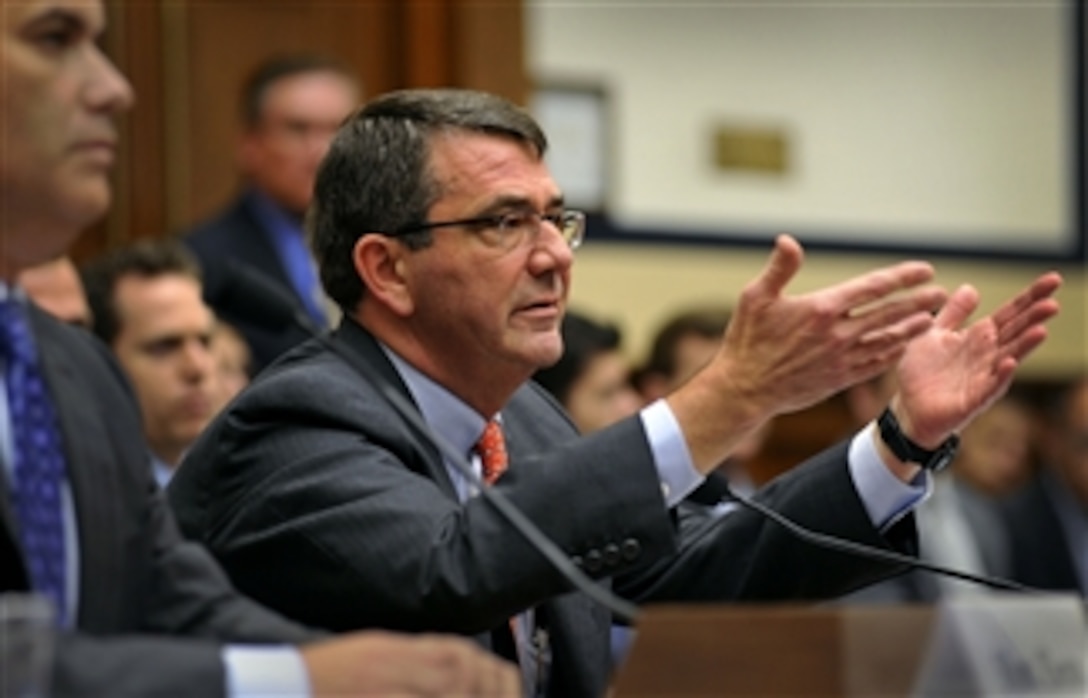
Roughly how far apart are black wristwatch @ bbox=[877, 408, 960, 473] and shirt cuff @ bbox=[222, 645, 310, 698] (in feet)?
3.74

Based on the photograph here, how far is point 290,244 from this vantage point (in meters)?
5.20

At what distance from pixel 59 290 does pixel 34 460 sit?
2130mm

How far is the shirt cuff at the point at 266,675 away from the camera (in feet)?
6.67

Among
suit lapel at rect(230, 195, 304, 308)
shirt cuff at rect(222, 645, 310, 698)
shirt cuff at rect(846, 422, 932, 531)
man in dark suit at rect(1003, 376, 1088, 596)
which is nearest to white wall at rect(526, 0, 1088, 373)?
man in dark suit at rect(1003, 376, 1088, 596)

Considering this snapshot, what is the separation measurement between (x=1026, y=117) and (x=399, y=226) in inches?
267

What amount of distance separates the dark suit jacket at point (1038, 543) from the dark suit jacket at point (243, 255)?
3655 mm

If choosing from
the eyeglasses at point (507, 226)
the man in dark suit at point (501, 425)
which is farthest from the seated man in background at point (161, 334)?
the eyeglasses at point (507, 226)

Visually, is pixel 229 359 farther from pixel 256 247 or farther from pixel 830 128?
pixel 830 128

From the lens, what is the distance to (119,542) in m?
2.23

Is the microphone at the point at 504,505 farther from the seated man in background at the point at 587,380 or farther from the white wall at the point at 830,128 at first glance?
the white wall at the point at 830,128

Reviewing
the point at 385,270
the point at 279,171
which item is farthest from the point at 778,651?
the point at 279,171

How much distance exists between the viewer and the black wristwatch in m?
2.94

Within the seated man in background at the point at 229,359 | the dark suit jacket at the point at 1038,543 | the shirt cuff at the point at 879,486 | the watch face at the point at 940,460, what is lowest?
the dark suit jacket at the point at 1038,543

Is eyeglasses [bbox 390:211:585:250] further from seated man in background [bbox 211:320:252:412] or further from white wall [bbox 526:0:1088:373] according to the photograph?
white wall [bbox 526:0:1088:373]
